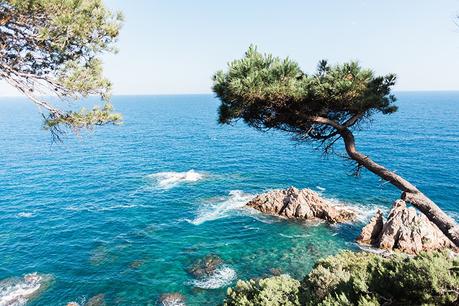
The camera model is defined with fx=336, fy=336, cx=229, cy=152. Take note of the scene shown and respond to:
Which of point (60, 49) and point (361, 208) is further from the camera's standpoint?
point (361, 208)

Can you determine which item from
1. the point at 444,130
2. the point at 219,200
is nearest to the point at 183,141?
the point at 219,200

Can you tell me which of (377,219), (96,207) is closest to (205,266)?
(377,219)

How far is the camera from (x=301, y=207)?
4478 cm

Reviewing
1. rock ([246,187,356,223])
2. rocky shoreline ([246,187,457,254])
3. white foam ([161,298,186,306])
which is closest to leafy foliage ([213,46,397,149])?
white foam ([161,298,186,306])

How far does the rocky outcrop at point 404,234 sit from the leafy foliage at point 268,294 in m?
21.3

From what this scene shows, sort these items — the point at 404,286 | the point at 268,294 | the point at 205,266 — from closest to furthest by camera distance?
the point at 404,286
the point at 268,294
the point at 205,266

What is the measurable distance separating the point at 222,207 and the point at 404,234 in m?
23.5

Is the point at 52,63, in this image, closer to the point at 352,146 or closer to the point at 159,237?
the point at 352,146

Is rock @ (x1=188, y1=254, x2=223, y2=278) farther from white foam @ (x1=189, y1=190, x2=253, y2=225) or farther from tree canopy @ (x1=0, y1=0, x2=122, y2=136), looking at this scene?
tree canopy @ (x1=0, y1=0, x2=122, y2=136)

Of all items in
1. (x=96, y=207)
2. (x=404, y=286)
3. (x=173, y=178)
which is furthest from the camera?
(x=173, y=178)

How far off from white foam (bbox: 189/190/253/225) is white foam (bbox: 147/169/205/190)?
435 inches

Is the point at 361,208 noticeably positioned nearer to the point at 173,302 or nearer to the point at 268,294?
A: the point at 173,302

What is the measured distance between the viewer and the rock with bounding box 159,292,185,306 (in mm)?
28245

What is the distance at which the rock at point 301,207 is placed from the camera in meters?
44.2
